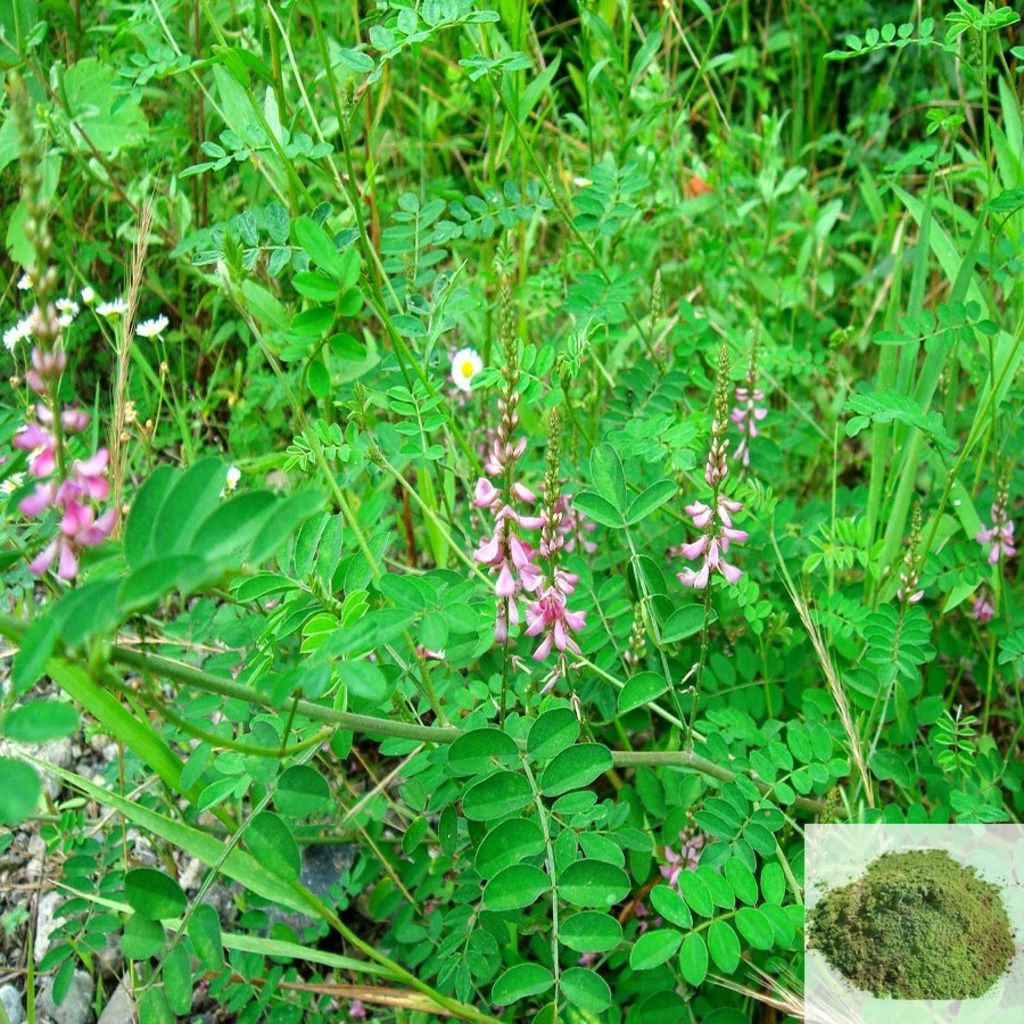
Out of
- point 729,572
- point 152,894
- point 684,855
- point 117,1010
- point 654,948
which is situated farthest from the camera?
point 117,1010

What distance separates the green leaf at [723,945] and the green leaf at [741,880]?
0.15 ft

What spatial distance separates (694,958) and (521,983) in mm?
201

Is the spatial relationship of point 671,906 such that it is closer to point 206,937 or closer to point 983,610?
point 206,937

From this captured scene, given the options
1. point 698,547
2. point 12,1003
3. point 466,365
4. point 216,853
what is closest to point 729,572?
point 698,547

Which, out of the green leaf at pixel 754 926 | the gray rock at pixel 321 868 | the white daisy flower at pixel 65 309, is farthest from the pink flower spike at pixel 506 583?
the white daisy flower at pixel 65 309

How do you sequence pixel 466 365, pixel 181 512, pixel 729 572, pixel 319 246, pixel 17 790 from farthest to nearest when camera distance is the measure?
pixel 466 365 < pixel 729 572 < pixel 319 246 < pixel 181 512 < pixel 17 790

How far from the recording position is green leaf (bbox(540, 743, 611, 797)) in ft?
4.11

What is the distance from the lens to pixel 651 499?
1.46 meters

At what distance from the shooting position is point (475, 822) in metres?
1.39

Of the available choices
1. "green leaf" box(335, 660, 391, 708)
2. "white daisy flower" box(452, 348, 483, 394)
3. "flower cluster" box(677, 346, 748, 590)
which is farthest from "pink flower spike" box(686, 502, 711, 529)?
"white daisy flower" box(452, 348, 483, 394)

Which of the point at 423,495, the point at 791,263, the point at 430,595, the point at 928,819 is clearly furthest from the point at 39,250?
the point at 791,263

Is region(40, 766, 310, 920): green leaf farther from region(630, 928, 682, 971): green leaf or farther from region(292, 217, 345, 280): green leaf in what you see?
region(292, 217, 345, 280): green leaf

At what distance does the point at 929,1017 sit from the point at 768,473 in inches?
42.8

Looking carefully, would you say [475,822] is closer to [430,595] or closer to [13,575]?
[430,595]
